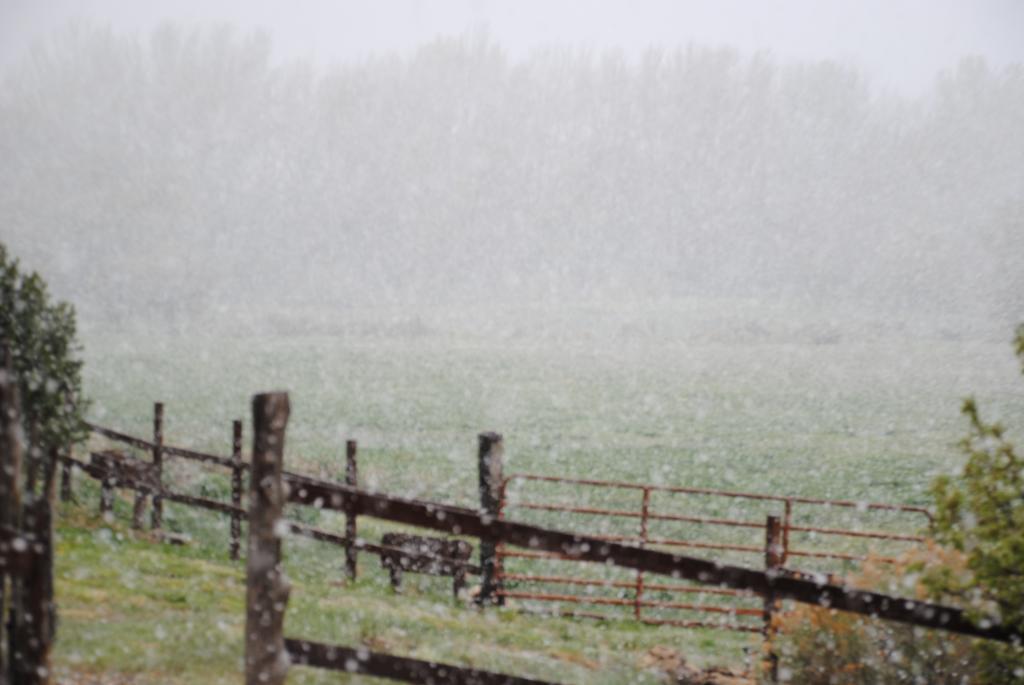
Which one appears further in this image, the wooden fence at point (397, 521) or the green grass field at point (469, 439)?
the green grass field at point (469, 439)

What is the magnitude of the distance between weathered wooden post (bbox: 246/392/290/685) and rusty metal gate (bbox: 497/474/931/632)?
6.56 meters

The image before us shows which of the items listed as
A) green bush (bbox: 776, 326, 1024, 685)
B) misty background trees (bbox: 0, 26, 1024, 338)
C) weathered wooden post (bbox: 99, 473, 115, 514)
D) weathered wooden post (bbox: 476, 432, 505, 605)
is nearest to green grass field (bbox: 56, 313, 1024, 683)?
weathered wooden post (bbox: 99, 473, 115, 514)

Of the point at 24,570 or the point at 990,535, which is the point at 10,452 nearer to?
the point at 24,570

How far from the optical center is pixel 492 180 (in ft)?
386

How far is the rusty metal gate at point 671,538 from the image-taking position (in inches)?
415

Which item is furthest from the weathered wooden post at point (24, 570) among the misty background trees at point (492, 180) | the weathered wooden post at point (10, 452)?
the misty background trees at point (492, 180)

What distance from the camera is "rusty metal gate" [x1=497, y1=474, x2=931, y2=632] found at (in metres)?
10.5

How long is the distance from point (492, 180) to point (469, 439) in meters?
95.2

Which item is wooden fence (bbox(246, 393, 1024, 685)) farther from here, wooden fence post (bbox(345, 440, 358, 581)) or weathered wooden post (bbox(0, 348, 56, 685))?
wooden fence post (bbox(345, 440, 358, 581))

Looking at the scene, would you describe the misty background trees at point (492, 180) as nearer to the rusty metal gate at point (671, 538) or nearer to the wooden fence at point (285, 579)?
the rusty metal gate at point (671, 538)

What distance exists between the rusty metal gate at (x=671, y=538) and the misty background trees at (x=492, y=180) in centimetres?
5554

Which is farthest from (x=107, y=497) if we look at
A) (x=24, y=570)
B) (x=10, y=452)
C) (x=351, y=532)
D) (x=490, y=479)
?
(x=10, y=452)

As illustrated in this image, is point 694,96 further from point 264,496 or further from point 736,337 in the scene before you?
point 264,496

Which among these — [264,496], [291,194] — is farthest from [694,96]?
[264,496]
